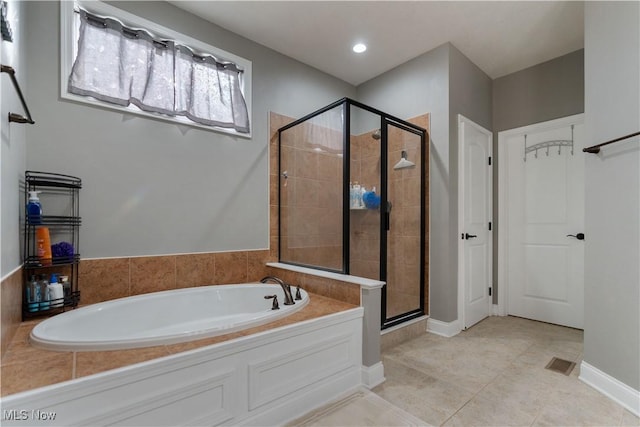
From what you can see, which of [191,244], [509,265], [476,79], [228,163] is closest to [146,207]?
[191,244]

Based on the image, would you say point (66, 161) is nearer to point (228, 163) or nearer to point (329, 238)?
point (228, 163)

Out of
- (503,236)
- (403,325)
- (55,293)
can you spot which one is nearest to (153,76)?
(55,293)

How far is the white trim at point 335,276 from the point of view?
197 cm

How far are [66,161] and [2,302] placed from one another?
3.43ft

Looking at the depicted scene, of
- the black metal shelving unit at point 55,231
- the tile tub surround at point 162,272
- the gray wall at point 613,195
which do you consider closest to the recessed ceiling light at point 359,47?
the gray wall at point 613,195

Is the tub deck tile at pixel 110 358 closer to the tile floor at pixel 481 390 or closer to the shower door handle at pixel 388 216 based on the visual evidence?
the tile floor at pixel 481 390

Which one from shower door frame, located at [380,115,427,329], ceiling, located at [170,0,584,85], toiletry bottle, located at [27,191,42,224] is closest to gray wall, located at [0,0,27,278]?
toiletry bottle, located at [27,191,42,224]

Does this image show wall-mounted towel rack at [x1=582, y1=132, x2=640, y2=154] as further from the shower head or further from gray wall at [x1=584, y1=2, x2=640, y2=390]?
the shower head

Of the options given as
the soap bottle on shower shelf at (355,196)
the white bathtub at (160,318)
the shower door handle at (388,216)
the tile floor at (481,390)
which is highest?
the soap bottle on shower shelf at (355,196)

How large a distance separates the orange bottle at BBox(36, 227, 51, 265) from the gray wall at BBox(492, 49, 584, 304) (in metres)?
3.96

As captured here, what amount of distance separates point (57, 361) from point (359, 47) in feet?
10.4

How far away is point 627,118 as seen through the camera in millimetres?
1722

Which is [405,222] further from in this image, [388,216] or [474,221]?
[474,221]

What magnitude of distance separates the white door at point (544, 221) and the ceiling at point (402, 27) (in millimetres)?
831
